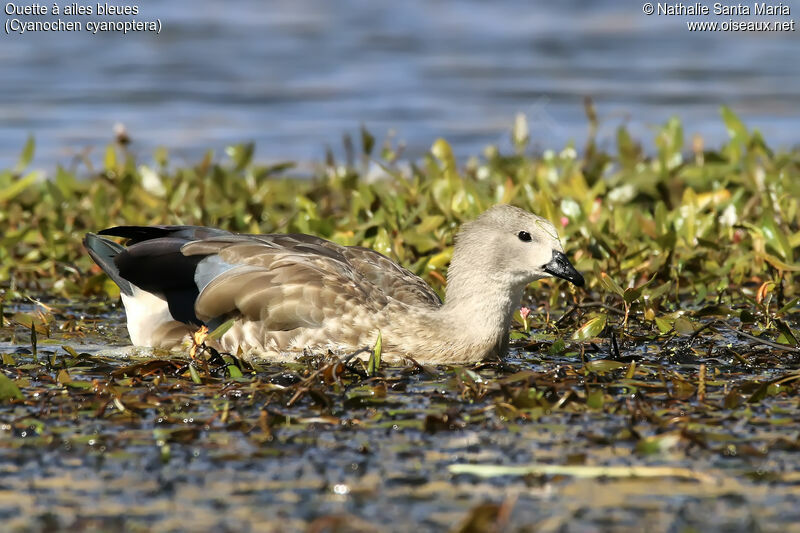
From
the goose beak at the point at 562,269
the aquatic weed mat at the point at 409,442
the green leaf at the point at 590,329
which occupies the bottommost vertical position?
the aquatic weed mat at the point at 409,442

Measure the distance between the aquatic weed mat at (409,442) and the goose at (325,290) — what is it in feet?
0.95

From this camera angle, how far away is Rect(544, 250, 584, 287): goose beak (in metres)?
7.20

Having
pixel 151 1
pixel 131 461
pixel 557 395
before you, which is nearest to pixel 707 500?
pixel 557 395

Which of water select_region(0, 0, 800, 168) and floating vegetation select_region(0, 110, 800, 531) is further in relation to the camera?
water select_region(0, 0, 800, 168)

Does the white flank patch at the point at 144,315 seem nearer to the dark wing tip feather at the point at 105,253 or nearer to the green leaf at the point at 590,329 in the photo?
the dark wing tip feather at the point at 105,253

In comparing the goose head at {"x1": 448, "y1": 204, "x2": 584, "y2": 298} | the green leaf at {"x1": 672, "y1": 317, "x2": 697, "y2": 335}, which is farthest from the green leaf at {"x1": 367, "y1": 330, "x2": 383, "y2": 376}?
the green leaf at {"x1": 672, "y1": 317, "x2": 697, "y2": 335}

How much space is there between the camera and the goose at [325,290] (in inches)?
287

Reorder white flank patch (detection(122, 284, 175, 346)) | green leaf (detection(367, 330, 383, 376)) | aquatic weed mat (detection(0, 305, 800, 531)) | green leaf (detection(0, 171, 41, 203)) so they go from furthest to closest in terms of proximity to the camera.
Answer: green leaf (detection(0, 171, 41, 203)) < white flank patch (detection(122, 284, 175, 346)) < green leaf (detection(367, 330, 383, 376)) < aquatic weed mat (detection(0, 305, 800, 531))

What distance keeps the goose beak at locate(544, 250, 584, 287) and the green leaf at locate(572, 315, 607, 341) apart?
0.22 meters

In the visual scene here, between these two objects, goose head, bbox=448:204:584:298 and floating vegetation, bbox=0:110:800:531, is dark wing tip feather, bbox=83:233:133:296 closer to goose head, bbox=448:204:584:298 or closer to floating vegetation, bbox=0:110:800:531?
floating vegetation, bbox=0:110:800:531

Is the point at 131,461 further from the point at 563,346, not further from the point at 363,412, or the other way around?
the point at 563,346

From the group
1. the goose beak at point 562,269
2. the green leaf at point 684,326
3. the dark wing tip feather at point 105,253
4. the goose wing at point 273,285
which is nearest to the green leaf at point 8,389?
the goose wing at point 273,285

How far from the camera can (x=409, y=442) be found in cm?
537

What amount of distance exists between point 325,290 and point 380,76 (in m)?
13.5
